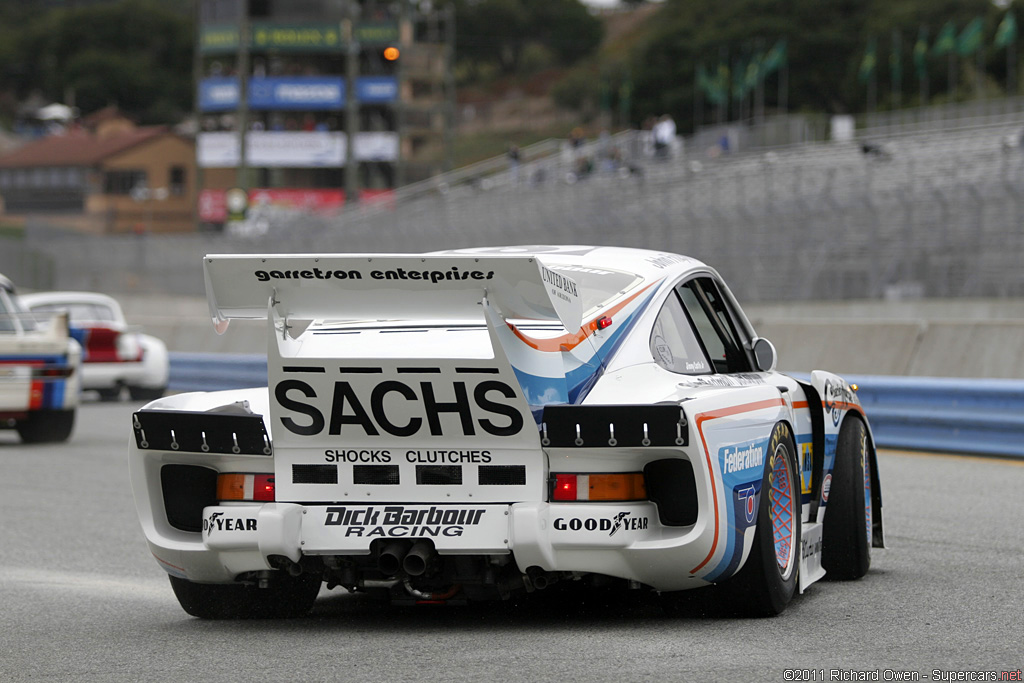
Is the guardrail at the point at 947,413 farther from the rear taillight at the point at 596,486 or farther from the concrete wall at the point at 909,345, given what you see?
the rear taillight at the point at 596,486

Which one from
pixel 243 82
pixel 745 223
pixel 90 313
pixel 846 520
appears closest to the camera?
pixel 846 520

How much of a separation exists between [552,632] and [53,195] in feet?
353

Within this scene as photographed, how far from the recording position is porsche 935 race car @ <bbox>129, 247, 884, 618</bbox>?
541 cm

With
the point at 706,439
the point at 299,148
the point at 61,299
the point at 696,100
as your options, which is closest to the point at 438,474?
the point at 706,439

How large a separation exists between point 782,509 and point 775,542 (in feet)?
0.59

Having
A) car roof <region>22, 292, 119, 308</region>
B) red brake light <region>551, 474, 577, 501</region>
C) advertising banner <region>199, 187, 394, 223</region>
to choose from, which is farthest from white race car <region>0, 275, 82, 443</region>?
advertising banner <region>199, 187, 394, 223</region>

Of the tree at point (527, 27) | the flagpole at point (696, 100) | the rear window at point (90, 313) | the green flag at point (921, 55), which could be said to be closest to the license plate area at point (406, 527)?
the rear window at point (90, 313)

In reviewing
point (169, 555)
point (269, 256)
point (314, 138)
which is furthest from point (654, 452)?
point (314, 138)

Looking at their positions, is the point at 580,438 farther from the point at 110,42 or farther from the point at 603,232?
the point at 110,42

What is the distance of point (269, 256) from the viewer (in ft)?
18.1

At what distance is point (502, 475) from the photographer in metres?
5.48

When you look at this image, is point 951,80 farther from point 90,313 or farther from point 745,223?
point 90,313

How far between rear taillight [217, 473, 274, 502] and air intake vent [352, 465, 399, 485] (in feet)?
1.20

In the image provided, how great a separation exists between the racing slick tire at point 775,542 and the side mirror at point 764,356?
1.31 feet
